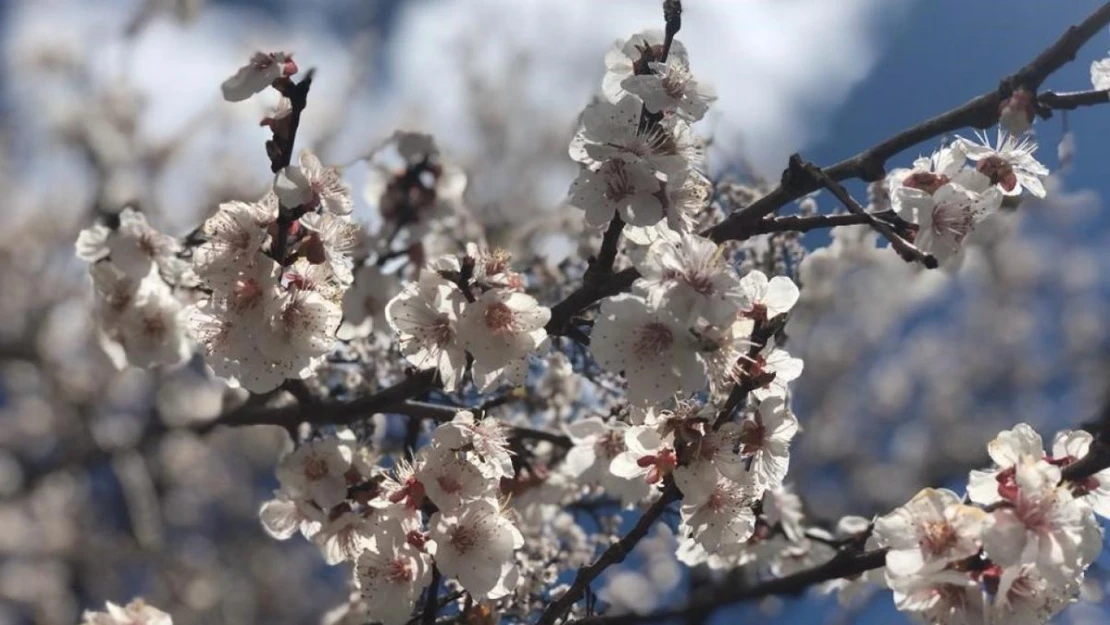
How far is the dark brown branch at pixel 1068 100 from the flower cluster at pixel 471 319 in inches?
33.1

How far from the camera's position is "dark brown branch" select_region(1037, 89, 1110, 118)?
162cm

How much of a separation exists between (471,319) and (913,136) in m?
0.75

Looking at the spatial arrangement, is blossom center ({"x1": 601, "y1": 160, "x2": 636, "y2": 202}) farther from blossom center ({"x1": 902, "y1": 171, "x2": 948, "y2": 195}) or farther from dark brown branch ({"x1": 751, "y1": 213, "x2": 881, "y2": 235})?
blossom center ({"x1": 902, "y1": 171, "x2": 948, "y2": 195})

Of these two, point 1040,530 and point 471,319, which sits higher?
point 471,319

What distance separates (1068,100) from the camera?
65.3 inches

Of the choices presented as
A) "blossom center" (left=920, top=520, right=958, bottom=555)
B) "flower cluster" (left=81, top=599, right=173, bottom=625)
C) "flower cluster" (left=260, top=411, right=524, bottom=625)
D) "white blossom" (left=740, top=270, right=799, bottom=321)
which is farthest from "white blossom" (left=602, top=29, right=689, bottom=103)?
"flower cluster" (left=81, top=599, right=173, bottom=625)

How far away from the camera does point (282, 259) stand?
1.71 m

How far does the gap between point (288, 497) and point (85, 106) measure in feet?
15.2

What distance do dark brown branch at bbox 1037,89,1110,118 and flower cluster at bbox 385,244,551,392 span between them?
2.76ft

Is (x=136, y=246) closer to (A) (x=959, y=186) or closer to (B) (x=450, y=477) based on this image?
(B) (x=450, y=477)

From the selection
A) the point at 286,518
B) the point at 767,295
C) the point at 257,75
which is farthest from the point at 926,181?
the point at 286,518

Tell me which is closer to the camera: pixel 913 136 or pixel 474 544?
pixel 913 136

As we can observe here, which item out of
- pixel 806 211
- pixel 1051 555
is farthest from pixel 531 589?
pixel 806 211

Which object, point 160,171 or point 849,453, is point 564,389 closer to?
point 849,453
